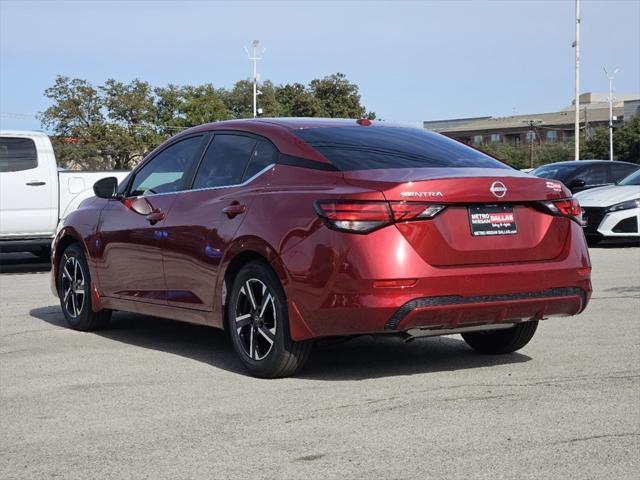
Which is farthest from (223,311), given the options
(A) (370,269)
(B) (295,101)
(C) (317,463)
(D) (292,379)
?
(B) (295,101)

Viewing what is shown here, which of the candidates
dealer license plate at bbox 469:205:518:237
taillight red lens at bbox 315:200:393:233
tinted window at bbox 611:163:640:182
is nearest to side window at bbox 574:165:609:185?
tinted window at bbox 611:163:640:182

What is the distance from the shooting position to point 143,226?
26.0 feet

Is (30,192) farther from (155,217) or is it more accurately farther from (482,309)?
(482,309)

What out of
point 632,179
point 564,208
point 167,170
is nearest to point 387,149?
point 564,208

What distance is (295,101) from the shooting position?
295 feet

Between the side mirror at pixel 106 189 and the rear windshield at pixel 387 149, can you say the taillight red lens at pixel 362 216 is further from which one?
the side mirror at pixel 106 189

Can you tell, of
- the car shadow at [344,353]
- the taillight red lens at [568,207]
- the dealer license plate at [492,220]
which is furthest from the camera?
the car shadow at [344,353]

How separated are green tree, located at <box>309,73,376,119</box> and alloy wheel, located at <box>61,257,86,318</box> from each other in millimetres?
77708

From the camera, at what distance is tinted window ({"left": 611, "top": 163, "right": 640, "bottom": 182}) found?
832 inches

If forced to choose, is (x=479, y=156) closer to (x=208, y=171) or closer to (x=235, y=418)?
(x=208, y=171)

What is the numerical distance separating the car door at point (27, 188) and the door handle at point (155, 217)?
8.31 meters

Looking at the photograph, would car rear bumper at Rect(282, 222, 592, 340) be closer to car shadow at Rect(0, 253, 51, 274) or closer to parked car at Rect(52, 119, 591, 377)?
parked car at Rect(52, 119, 591, 377)

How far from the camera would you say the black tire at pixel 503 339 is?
7324 mm

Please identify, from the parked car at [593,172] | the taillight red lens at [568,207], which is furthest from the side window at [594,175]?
the taillight red lens at [568,207]
